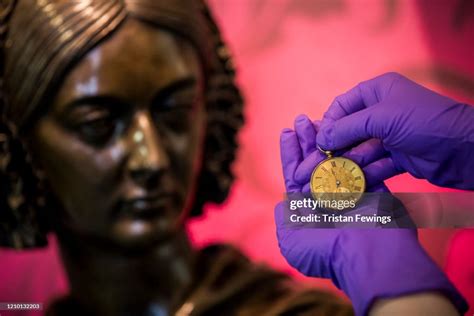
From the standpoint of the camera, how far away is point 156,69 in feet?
3.58

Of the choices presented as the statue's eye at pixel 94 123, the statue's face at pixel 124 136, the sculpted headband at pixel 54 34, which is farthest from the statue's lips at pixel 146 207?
the sculpted headband at pixel 54 34

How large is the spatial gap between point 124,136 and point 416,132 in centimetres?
47

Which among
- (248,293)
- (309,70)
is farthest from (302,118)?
(248,293)

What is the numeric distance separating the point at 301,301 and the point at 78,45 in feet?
1.98

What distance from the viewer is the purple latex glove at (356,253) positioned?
0.92 meters

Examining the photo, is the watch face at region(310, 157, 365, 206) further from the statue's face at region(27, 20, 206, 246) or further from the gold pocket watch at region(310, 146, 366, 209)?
the statue's face at region(27, 20, 206, 246)

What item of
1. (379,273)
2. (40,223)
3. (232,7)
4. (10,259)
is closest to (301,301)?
(379,273)

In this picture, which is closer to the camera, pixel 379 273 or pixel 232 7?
pixel 379 273

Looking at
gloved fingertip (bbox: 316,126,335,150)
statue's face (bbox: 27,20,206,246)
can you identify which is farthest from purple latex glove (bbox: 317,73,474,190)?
statue's face (bbox: 27,20,206,246)

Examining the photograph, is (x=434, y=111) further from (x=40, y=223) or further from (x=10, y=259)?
(x=10, y=259)

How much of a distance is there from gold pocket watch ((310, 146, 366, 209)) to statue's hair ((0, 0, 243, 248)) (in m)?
0.36

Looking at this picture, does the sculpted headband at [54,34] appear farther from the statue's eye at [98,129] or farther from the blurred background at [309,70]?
the blurred background at [309,70]

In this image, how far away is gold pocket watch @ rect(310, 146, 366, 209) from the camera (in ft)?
3.14

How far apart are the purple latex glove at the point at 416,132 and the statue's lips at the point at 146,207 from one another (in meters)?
0.30
